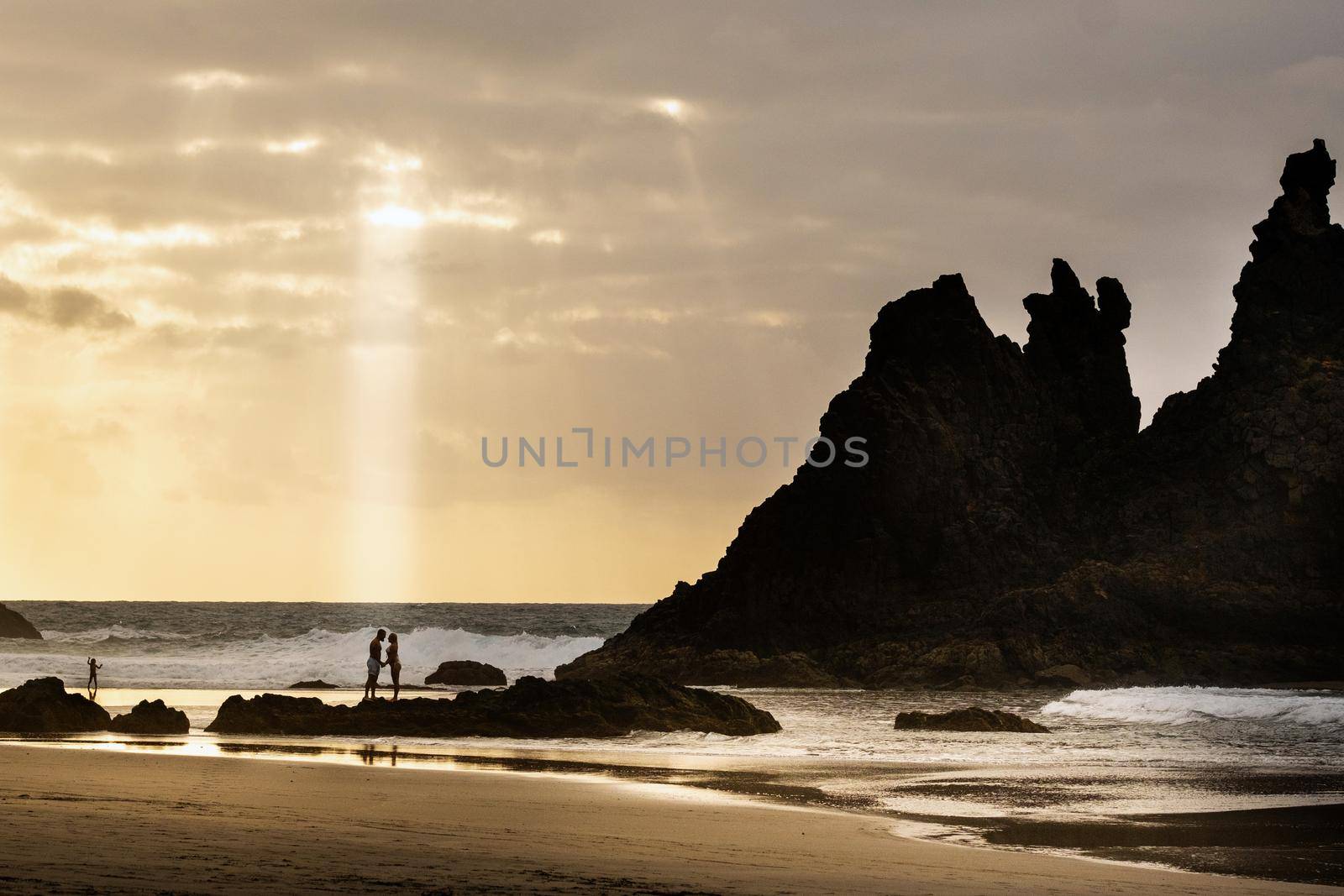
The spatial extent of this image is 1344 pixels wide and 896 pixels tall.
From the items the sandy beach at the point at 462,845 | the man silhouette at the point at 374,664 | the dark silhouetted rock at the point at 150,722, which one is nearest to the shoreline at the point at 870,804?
the sandy beach at the point at 462,845

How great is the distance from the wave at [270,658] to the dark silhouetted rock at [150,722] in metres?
26.9

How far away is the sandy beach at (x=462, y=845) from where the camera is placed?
982 cm

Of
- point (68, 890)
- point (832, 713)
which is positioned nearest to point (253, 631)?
point (832, 713)

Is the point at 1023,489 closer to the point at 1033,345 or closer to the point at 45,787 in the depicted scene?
the point at 1033,345

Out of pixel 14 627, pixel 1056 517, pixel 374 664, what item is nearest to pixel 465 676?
pixel 374 664

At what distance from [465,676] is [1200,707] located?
33807mm

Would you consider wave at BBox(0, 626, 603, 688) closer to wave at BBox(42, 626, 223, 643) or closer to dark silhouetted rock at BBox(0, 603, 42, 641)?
wave at BBox(42, 626, 223, 643)

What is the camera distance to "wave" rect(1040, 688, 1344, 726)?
3588 cm

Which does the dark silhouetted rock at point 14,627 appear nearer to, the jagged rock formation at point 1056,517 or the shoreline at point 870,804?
the jagged rock formation at point 1056,517

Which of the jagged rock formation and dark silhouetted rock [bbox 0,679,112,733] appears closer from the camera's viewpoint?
dark silhouetted rock [bbox 0,679,112,733]

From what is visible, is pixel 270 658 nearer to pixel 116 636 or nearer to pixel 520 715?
pixel 116 636

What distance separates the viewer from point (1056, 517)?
3214 inches

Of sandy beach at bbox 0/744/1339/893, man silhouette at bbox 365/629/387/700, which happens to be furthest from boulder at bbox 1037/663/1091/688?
sandy beach at bbox 0/744/1339/893

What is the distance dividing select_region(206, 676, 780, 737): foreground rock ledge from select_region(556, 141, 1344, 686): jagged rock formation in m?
33.9
